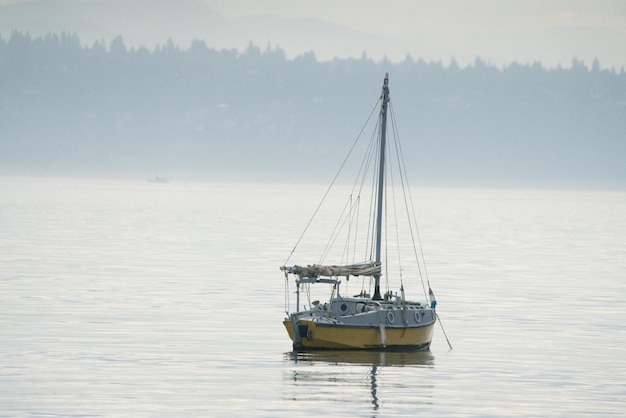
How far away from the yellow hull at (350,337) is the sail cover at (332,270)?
201 cm

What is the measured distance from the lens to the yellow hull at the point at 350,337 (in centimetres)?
5028

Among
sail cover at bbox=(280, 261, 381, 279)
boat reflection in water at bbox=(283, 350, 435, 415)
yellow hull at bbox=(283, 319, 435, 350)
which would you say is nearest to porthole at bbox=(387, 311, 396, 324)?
yellow hull at bbox=(283, 319, 435, 350)

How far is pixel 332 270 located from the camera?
52875 millimetres

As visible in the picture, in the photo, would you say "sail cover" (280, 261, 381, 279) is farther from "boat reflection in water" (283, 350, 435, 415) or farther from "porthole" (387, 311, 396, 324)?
"boat reflection in water" (283, 350, 435, 415)

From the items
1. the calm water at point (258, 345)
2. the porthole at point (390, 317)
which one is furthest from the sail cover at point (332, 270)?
the calm water at point (258, 345)

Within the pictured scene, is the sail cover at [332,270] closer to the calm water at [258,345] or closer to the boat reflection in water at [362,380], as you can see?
the calm water at [258,345]

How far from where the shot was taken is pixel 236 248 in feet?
386

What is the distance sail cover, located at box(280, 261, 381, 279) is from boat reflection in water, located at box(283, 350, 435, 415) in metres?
2.95

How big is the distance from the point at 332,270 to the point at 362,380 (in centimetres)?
773

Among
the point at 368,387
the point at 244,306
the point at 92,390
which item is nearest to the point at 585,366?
the point at 368,387

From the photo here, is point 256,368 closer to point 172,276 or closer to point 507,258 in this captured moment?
point 172,276

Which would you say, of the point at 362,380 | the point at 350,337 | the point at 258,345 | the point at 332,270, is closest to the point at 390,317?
the point at 350,337

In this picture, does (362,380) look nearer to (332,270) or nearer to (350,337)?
(350,337)

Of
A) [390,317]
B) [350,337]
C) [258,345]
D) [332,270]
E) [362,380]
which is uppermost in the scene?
[332,270]
